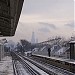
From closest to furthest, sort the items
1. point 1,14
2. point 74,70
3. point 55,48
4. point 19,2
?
point 19,2
point 1,14
point 74,70
point 55,48

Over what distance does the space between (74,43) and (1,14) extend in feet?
53.6

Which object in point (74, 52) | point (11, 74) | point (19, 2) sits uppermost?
point (19, 2)

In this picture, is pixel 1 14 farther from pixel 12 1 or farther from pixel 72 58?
pixel 72 58

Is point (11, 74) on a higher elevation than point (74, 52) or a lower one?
lower

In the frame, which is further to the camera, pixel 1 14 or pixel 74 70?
pixel 74 70

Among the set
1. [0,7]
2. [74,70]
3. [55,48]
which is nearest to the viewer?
[0,7]

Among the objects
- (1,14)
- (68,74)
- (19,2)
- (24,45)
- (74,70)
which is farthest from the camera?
(24,45)

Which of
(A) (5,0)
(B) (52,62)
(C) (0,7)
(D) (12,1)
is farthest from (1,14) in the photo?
(B) (52,62)

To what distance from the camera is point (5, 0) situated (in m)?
11.5

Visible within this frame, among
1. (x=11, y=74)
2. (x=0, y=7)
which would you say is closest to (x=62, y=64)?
(x=11, y=74)

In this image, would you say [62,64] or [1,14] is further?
[62,64]

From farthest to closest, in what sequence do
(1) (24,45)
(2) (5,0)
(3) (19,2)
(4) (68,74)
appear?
(1) (24,45) < (4) (68,74) < (2) (5,0) < (3) (19,2)

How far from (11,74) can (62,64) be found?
8.65 metres

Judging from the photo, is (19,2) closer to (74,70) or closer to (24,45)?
(74,70)
